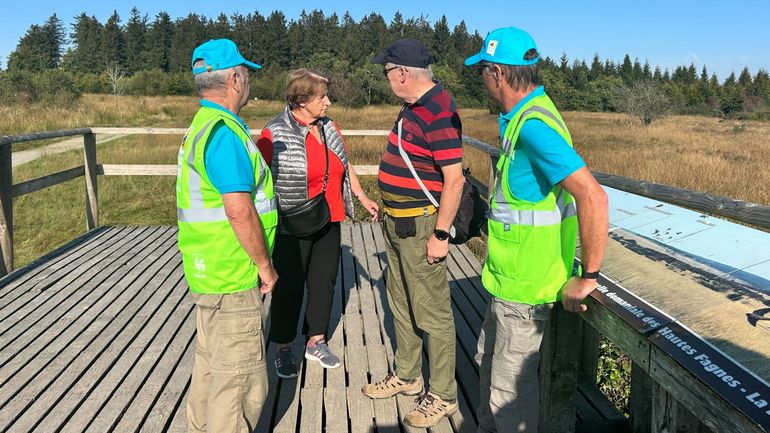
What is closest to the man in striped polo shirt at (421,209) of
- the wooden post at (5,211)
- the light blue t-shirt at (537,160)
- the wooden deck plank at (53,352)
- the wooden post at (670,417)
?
the light blue t-shirt at (537,160)

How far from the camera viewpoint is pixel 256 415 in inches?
88.3

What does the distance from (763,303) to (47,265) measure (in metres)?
5.32

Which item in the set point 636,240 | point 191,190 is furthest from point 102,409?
point 636,240

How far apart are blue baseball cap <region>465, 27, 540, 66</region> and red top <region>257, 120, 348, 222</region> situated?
1.26 m

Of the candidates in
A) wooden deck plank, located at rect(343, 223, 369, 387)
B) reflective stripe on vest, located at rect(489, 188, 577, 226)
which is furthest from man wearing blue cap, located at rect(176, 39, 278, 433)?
wooden deck plank, located at rect(343, 223, 369, 387)

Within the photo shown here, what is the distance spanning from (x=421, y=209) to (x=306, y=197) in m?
0.68

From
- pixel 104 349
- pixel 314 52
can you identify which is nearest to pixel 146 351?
pixel 104 349

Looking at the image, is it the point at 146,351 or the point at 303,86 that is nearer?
the point at 303,86

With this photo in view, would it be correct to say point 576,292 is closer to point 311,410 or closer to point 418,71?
point 418,71

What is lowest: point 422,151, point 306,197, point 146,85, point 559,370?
point 559,370

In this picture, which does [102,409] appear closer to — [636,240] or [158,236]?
[636,240]

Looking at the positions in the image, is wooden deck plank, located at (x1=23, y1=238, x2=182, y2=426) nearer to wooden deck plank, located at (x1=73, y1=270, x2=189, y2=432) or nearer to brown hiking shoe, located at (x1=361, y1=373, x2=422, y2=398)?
wooden deck plank, located at (x1=73, y1=270, x2=189, y2=432)

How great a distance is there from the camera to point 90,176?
20.8ft

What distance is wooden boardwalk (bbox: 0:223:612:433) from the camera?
2.75 metres
